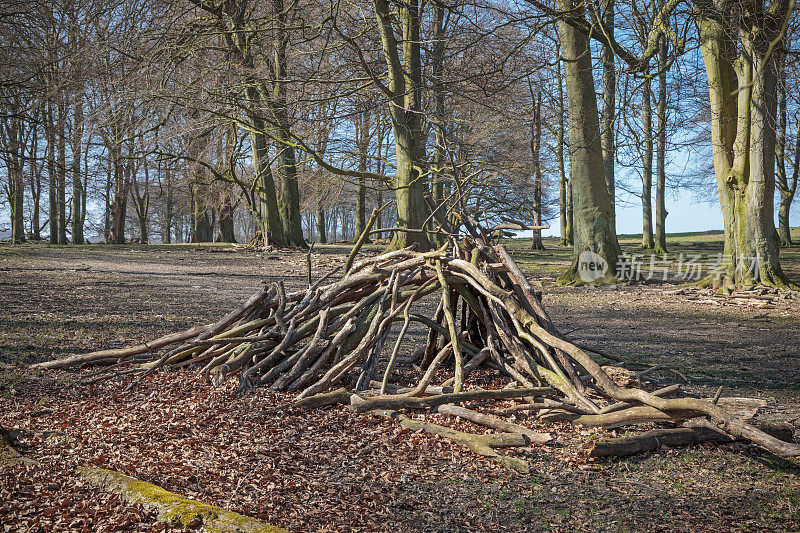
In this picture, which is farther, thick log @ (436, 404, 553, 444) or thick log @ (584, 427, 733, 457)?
thick log @ (436, 404, 553, 444)

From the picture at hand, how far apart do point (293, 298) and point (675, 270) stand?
13.5 meters

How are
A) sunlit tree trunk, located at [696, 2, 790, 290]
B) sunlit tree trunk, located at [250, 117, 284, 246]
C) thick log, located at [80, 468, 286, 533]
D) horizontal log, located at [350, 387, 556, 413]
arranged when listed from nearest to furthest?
1. thick log, located at [80, 468, 286, 533]
2. horizontal log, located at [350, 387, 556, 413]
3. sunlit tree trunk, located at [696, 2, 790, 290]
4. sunlit tree trunk, located at [250, 117, 284, 246]

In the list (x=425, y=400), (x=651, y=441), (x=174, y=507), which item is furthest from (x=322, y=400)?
(x=651, y=441)

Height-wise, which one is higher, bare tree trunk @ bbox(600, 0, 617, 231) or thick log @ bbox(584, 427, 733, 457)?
bare tree trunk @ bbox(600, 0, 617, 231)

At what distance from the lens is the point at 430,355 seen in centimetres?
525

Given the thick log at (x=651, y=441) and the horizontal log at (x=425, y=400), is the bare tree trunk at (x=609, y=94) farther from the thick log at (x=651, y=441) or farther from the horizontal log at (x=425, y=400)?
the thick log at (x=651, y=441)

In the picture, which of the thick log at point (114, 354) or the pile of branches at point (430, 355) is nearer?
the pile of branches at point (430, 355)

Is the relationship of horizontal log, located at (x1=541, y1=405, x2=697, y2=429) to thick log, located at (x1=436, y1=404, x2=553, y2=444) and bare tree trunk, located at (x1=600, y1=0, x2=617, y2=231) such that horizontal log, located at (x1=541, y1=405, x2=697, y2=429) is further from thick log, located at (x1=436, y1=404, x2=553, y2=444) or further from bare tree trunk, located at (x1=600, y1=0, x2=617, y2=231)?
bare tree trunk, located at (x1=600, y1=0, x2=617, y2=231)

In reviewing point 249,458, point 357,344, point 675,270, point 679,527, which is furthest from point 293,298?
point 675,270

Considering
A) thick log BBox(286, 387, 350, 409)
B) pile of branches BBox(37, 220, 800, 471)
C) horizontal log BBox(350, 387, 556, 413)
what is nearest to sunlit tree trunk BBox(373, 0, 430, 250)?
pile of branches BBox(37, 220, 800, 471)

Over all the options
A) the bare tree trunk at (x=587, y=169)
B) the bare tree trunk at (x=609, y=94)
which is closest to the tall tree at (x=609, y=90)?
the bare tree trunk at (x=609, y=94)

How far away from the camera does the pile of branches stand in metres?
3.74

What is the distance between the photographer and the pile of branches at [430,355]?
374cm

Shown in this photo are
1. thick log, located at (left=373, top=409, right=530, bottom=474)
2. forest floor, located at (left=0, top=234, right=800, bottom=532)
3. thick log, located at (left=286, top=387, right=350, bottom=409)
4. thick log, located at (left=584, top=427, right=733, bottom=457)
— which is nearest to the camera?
forest floor, located at (left=0, top=234, right=800, bottom=532)
